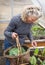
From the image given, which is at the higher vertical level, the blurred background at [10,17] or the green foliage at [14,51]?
the blurred background at [10,17]

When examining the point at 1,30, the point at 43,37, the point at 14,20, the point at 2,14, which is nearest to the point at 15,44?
the point at 14,20

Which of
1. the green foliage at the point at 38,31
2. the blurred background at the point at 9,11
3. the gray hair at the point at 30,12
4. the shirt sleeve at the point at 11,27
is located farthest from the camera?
the blurred background at the point at 9,11

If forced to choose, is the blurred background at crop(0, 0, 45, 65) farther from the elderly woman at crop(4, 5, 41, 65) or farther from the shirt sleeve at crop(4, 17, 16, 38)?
the shirt sleeve at crop(4, 17, 16, 38)

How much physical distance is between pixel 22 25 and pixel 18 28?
0.08 metres

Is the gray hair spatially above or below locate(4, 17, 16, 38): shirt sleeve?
above

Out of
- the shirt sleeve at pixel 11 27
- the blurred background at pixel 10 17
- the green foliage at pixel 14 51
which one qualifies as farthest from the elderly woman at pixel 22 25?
the blurred background at pixel 10 17

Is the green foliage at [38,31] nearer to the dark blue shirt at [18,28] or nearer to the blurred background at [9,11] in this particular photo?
the blurred background at [9,11]

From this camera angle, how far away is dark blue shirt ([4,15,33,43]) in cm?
331

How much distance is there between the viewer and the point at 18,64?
3.36 meters

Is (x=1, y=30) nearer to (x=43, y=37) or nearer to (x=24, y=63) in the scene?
(x=43, y=37)

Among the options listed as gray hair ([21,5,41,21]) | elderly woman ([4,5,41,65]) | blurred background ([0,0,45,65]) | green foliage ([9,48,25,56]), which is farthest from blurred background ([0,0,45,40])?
gray hair ([21,5,41,21])

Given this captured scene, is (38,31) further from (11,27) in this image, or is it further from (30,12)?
(30,12)

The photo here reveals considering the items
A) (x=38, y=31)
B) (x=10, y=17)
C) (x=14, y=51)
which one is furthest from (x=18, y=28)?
(x=10, y=17)

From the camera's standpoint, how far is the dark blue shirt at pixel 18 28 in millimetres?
3312
